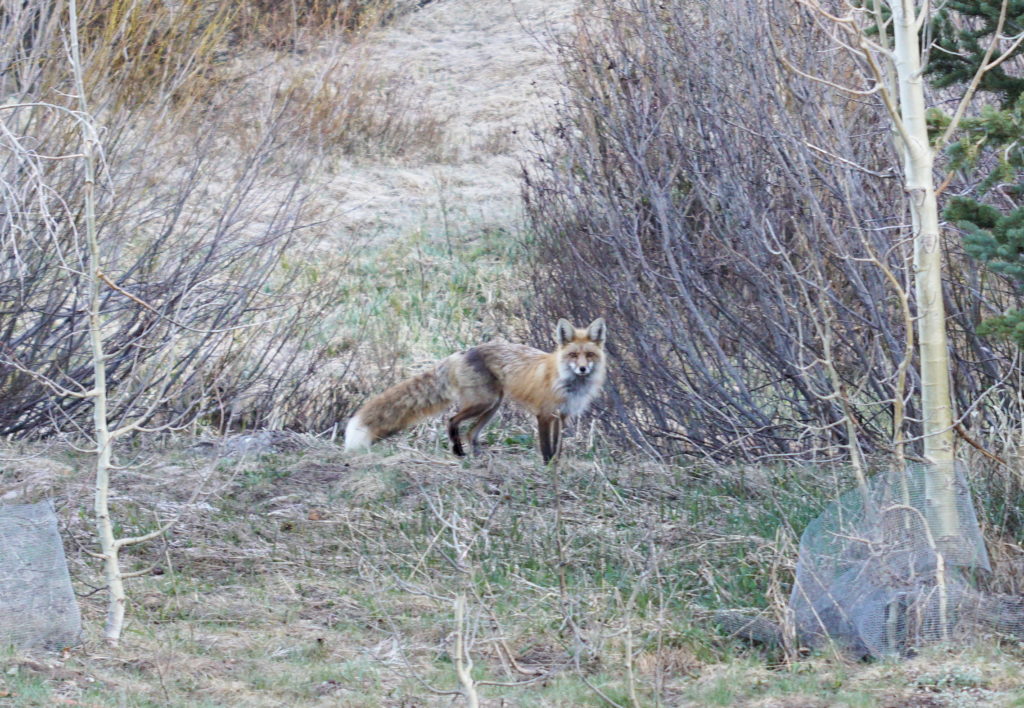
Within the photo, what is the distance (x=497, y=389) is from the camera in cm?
964

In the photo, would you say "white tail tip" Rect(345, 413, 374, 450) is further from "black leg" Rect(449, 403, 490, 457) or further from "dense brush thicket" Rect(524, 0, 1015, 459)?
"dense brush thicket" Rect(524, 0, 1015, 459)

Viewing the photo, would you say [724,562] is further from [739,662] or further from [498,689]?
[498,689]

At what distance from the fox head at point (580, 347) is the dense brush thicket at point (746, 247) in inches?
13.4

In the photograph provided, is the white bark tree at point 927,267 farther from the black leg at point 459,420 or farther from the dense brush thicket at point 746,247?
the black leg at point 459,420

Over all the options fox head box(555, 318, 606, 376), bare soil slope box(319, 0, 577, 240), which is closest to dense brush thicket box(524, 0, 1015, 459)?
fox head box(555, 318, 606, 376)

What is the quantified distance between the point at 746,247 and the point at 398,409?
309cm

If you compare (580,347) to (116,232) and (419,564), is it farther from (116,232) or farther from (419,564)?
(116,232)

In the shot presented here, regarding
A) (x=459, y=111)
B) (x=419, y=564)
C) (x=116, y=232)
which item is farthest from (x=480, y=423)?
(x=459, y=111)

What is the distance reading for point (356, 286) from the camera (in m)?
15.5

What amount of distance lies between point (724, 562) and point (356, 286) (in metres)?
9.84

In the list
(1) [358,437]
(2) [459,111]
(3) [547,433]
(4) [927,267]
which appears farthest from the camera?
(2) [459,111]

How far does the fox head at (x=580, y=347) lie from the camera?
8930 mm

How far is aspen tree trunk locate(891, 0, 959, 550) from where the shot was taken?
542 cm

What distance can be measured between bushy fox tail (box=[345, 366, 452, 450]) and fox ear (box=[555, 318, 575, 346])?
1102 mm
